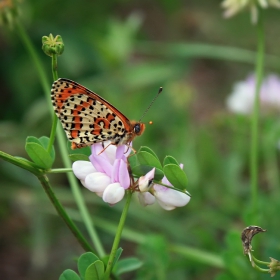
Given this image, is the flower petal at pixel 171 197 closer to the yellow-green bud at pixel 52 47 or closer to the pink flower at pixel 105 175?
the pink flower at pixel 105 175

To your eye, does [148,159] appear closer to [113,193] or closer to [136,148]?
[113,193]

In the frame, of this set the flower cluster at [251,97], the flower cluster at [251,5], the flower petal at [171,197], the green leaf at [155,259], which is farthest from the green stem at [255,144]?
the flower cluster at [251,97]

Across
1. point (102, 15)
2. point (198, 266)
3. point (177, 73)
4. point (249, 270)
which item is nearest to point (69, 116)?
point (249, 270)

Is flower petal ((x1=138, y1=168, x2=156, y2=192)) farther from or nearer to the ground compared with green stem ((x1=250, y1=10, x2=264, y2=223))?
nearer to the ground

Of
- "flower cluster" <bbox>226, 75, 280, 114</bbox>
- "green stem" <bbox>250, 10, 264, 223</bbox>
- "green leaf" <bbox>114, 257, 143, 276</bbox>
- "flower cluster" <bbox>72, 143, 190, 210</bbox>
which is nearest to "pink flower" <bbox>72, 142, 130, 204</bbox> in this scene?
"flower cluster" <bbox>72, 143, 190, 210</bbox>

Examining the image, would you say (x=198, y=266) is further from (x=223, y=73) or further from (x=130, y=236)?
(x=223, y=73)

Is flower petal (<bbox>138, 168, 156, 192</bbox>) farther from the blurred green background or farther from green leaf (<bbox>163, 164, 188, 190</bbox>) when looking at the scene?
the blurred green background
